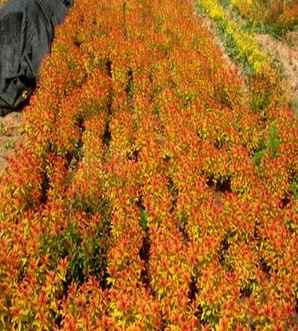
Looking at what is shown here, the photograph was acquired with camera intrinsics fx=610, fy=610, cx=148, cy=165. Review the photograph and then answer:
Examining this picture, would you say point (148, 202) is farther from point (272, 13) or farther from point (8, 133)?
point (272, 13)

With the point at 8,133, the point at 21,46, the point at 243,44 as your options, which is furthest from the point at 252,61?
the point at 8,133

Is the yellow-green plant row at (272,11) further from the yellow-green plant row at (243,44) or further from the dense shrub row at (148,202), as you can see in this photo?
the dense shrub row at (148,202)

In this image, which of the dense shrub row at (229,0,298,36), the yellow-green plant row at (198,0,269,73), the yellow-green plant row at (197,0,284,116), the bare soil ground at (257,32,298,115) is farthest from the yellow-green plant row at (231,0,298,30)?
the yellow-green plant row at (198,0,269,73)

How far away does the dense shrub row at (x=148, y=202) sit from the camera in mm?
8031

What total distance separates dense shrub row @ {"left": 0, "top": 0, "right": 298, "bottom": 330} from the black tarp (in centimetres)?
63

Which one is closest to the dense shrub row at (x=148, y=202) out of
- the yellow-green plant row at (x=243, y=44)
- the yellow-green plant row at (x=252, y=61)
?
the yellow-green plant row at (x=252, y=61)

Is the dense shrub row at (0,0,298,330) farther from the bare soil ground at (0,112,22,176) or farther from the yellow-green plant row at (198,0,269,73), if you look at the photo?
the yellow-green plant row at (198,0,269,73)

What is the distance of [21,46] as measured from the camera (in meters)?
16.6

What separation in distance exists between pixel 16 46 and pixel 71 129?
4942 mm

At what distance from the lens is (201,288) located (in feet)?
28.3

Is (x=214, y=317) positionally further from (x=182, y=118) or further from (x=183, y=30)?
(x=183, y=30)

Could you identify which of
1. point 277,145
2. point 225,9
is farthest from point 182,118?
point 225,9

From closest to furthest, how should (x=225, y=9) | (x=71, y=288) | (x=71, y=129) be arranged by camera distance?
1. (x=71, y=288)
2. (x=71, y=129)
3. (x=225, y=9)

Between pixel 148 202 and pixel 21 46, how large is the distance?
8.19 metres
